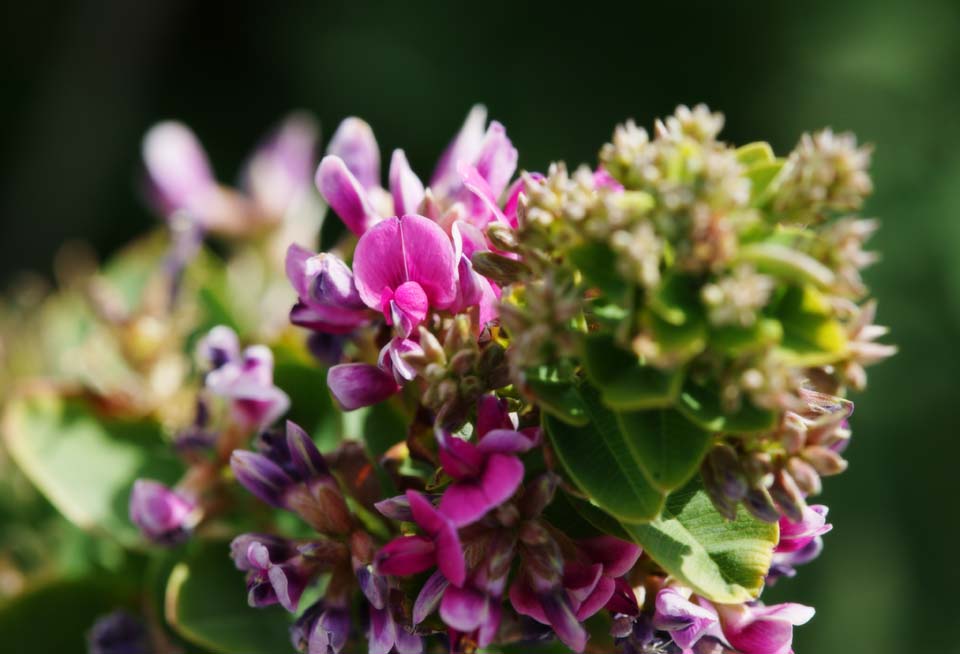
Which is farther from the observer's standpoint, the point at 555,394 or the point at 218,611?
the point at 218,611

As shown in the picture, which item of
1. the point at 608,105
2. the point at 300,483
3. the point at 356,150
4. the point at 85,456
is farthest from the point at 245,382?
the point at 608,105

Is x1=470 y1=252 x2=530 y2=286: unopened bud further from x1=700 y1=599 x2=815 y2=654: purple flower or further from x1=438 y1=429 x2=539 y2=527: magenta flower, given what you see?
x1=700 y1=599 x2=815 y2=654: purple flower

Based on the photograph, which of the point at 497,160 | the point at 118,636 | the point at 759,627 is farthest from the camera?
the point at 118,636

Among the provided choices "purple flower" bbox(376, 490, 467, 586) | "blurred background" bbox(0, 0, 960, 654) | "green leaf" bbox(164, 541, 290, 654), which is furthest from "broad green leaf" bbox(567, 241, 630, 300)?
"blurred background" bbox(0, 0, 960, 654)

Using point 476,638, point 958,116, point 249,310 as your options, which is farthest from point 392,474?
point 958,116

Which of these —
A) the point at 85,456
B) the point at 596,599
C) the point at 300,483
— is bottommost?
the point at 85,456

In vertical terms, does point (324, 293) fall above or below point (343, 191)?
below

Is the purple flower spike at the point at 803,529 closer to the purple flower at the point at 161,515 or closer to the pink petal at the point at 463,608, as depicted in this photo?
the pink petal at the point at 463,608

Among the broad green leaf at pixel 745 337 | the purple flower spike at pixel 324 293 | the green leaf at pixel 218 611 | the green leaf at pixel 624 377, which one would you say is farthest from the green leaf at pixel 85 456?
the broad green leaf at pixel 745 337

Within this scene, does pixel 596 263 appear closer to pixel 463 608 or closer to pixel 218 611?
pixel 463 608
